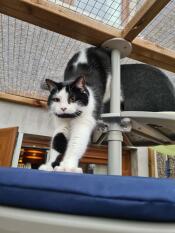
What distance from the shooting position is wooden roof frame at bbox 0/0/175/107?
2.33ft

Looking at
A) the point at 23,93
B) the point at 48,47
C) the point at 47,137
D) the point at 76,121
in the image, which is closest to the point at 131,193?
the point at 76,121

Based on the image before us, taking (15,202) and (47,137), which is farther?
(47,137)

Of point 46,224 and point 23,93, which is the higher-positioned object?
point 23,93

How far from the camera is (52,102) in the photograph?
92 cm

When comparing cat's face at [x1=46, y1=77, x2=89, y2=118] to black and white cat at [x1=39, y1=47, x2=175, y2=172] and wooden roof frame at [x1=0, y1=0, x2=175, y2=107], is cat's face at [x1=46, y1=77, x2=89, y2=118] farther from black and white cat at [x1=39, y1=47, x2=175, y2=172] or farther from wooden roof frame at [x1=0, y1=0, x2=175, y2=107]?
wooden roof frame at [x1=0, y1=0, x2=175, y2=107]

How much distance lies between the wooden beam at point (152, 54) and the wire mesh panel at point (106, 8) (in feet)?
0.35

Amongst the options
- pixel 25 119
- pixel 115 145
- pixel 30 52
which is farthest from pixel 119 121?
pixel 25 119

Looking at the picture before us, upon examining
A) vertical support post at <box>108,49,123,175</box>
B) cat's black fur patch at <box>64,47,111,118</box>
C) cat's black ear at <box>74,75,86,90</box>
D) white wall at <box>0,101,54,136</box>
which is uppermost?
white wall at <box>0,101,54,136</box>

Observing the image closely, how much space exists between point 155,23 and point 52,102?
505 mm

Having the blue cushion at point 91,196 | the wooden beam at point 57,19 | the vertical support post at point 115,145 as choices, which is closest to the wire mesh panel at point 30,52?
the wooden beam at point 57,19

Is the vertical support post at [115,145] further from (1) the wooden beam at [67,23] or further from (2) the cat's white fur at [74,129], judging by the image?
(1) the wooden beam at [67,23]

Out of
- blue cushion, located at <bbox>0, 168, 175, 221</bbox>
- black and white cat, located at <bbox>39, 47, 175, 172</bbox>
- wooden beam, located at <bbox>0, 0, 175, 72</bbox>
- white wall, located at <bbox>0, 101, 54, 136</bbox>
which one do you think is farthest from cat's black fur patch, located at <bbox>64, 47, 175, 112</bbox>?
white wall, located at <bbox>0, 101, 54, 136</bbox>

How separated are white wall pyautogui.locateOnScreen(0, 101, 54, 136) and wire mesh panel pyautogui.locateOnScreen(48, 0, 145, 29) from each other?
4.76 feet

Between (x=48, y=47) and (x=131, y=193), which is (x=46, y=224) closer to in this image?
(x=131, y=193)
